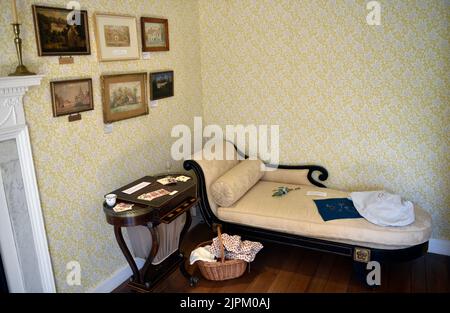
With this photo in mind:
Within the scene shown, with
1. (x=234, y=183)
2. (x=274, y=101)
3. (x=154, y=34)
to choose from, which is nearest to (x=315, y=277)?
(x=234, y=183)

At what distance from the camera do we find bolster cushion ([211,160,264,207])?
3.18 m

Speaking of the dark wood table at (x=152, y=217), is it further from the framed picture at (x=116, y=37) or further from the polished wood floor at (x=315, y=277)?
the framed picture at (x=116, y=37)

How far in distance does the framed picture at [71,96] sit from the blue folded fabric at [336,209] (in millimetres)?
2042

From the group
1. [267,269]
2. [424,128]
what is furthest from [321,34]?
[267,269]

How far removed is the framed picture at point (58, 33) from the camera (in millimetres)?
2172

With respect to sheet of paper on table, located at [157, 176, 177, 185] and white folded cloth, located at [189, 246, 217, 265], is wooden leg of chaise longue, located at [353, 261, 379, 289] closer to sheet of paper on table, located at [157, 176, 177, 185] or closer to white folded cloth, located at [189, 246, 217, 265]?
white folded cloth, located at [189, 246, 217, 265]

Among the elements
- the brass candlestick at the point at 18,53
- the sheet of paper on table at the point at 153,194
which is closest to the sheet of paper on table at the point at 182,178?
the sheet of paper on table at the point at 153,194

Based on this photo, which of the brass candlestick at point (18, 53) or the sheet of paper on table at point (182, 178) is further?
the sheet of paper on table at point (182, 178)

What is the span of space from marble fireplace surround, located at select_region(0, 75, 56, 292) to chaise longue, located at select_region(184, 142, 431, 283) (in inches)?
53.0

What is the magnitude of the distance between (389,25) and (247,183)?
1891 millimetres

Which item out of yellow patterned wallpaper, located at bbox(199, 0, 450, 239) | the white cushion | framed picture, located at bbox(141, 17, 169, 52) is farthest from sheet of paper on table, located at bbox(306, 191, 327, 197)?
framed picture, located at bbox(141, 17, 169, 52)

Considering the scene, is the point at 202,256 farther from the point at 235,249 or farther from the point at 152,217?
the point at 152,217

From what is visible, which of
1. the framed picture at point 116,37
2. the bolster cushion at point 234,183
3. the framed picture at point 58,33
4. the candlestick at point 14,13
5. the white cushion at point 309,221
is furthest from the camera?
the bolster cushion at point 234,183

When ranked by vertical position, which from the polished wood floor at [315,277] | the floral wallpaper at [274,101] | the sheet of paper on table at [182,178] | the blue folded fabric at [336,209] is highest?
the floral wallpaper at [274,101]
